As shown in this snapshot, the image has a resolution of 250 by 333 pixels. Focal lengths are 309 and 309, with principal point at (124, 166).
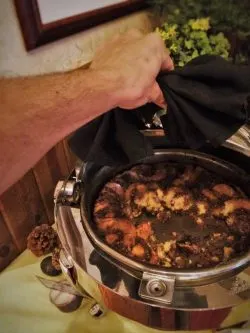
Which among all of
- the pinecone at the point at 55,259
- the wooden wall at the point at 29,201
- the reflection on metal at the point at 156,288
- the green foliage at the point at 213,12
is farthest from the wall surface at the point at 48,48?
the reflection on metal at the point at 156,288

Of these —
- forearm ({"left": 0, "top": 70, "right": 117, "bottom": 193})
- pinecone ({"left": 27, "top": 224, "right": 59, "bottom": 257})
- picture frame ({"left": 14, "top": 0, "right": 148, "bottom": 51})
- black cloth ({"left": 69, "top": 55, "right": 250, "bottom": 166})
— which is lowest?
pinecone ({"left": 27, "top": 224, "right": 59, "bottom": 257})

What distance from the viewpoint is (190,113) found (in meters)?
0.76

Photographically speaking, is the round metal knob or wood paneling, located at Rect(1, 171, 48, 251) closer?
the round metal knob

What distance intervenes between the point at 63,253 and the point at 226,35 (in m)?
1.37

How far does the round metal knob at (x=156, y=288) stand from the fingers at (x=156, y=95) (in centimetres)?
43

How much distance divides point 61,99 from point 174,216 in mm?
539

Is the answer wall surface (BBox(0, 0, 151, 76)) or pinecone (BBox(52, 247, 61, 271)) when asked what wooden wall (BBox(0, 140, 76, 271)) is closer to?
pinecone (BBox(52, 247, 61, 271))

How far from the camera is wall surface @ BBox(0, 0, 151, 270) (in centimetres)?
101

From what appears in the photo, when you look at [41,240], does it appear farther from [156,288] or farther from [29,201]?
[156,288]

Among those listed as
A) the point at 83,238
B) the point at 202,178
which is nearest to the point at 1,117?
the point at 83,238

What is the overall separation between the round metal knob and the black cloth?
11.9 inches

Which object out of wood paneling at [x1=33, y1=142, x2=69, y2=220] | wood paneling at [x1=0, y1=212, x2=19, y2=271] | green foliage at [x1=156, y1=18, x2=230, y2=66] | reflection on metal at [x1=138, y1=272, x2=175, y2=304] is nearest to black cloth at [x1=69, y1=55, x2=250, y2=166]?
reflection on metal at [x1=138, y1=272, x2=175, y2=304]

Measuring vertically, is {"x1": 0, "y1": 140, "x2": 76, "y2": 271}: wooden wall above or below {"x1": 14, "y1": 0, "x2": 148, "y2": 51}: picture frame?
below

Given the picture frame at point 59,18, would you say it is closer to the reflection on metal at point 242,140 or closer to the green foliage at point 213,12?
the green foliage at point 213,12
